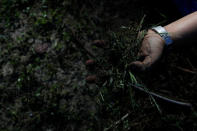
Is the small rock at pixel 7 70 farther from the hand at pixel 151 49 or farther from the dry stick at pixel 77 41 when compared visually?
the hand at pixel 151 49

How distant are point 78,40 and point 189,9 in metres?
1.21

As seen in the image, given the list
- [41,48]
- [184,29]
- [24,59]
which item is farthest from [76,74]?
[184,29]

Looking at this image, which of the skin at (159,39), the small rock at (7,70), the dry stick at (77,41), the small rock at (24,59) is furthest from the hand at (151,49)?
the small rock at (7,70)

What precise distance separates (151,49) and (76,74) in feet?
2.84

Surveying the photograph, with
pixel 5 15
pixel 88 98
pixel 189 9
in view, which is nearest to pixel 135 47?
pixel 189 9

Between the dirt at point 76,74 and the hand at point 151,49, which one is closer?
the hand at point 151,49

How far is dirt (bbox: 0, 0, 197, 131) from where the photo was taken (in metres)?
1.93

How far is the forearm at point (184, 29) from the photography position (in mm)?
1636

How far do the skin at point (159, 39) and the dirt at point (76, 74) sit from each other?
14 cm

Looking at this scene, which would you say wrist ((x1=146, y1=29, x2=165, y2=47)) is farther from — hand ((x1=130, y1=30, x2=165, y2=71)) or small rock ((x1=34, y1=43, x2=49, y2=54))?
small rock ((x1=34, y1=43, x2=49, y2=54))

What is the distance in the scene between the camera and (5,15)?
2.18 meters

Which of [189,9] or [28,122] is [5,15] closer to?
[28,122]

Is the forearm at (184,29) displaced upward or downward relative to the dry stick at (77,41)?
upward

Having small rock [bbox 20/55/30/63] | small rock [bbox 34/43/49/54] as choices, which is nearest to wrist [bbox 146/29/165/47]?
small rock [bbox 34/43/49/54]
